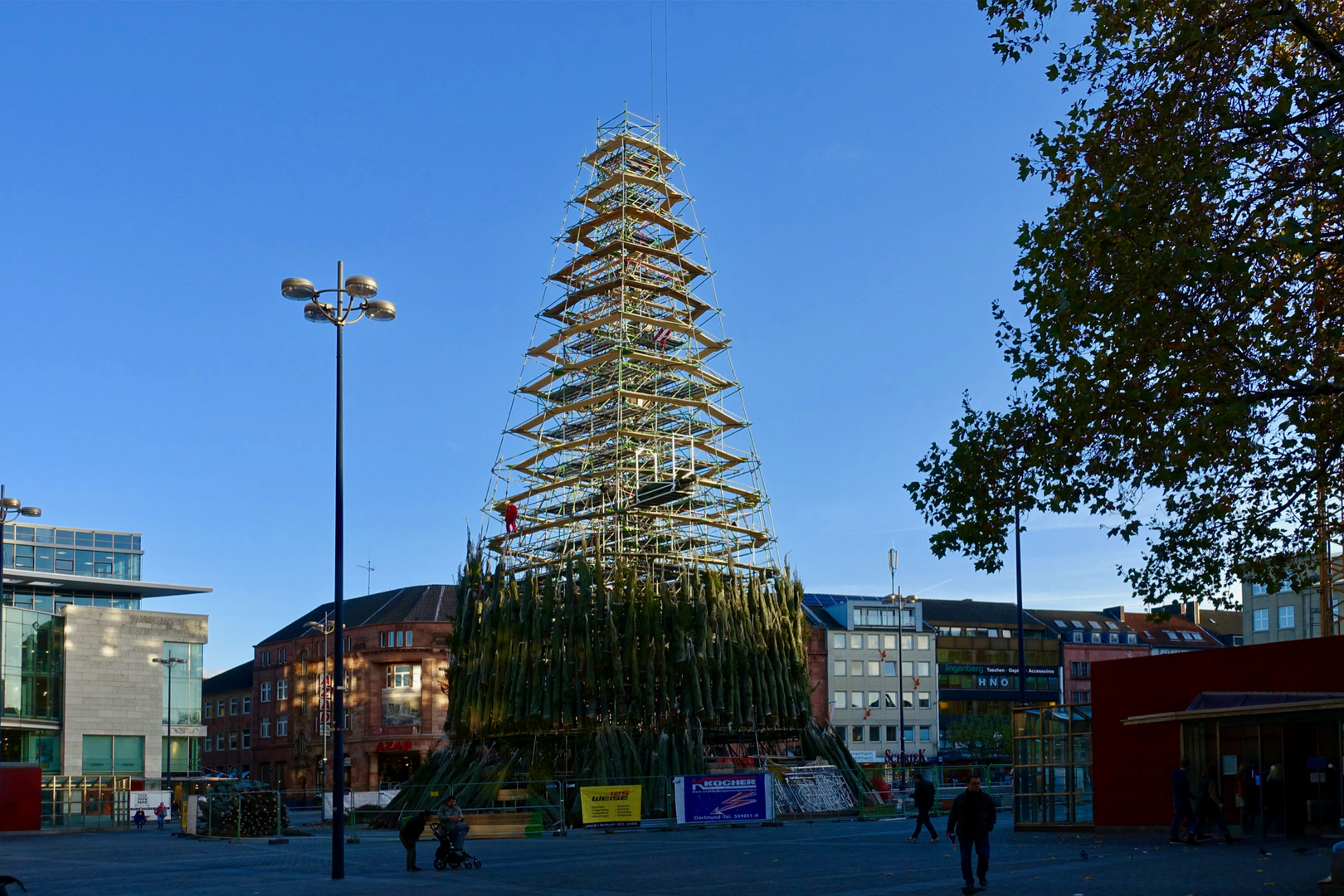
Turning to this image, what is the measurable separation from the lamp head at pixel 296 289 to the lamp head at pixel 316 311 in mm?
256

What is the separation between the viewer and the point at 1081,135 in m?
16.9

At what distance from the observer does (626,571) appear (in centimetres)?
4981

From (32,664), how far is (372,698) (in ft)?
105

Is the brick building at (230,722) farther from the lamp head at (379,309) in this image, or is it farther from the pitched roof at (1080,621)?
the lamp head at (379,309)

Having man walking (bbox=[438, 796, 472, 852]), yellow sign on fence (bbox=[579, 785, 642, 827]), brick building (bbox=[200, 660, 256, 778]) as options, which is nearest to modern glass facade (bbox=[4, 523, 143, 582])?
brick building (bbox=[200, 660, 256, 778])

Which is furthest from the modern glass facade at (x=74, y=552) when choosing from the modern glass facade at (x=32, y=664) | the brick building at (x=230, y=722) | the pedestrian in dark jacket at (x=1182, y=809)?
the pedestrian in dark jacket at (x=1182, y=809)

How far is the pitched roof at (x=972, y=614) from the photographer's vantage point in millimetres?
122625

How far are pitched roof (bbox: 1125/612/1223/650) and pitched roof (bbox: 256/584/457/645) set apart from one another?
65.0 m

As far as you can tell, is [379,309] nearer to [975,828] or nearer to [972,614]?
[975,828]

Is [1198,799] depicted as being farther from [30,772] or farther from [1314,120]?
[30,772]

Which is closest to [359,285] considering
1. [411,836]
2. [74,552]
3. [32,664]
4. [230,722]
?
[411,836]

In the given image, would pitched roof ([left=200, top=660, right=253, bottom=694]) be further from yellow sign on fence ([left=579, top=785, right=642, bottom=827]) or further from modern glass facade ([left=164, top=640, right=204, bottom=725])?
yellow sign on fence ([left=579, top=785, right=642, bottom=827])

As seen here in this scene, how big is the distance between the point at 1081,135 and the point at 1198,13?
233cm

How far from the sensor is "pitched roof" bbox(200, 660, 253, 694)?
11969 cm
